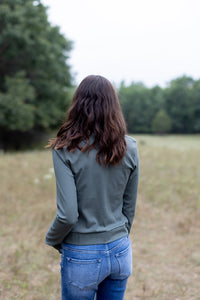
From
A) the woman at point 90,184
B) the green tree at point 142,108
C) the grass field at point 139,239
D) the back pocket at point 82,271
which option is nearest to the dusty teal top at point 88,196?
the woman at point 90,184

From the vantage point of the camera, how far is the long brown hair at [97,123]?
1.51m

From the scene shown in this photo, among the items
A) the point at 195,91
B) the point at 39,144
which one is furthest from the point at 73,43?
the point at 195,91

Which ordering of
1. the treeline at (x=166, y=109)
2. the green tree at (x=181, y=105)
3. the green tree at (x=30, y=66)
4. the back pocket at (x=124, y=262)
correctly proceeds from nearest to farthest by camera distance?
the back pocket at (x=124, y=262) → the green tree at (x=30, y=66) → the treeline at (x=166, y=109) → the green tree at (x=181, y=105)

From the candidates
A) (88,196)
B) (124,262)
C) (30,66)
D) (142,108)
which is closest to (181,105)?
(142,108)

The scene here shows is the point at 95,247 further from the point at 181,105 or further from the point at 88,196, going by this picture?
the point at 181,105

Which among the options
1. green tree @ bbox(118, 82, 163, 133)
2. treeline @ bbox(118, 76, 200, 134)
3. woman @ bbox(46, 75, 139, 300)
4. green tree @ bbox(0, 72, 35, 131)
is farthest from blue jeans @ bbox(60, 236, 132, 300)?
green tree @ bbox(118, 82, 163, 133)

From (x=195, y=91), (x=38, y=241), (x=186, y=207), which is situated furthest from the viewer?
(x=195, y=91)

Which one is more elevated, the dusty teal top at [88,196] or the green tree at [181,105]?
the green tree at [181,105]

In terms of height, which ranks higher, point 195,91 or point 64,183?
point 195,91

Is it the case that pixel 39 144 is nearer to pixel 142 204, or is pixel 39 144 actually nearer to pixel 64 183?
pixel 142 204

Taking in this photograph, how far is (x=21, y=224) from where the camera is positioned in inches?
197

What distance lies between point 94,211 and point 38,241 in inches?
124

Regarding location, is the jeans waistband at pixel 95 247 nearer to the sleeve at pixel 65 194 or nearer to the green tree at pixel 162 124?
the sleeve at pixel 65 194

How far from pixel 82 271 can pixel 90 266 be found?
6 centimetres
